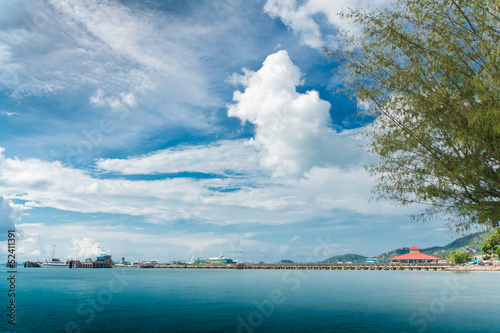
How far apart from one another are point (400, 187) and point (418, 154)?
64.9 inches

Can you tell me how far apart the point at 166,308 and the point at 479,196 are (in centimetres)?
3576

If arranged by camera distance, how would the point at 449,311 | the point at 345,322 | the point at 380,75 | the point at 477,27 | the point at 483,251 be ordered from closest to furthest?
1. the point at 477,27
2. the point at 380,75
3. the point at 483,251
4. the point at 345,322
5. the point at 449,311

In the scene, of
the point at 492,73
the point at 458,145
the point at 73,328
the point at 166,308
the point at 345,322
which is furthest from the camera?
the point at 166,308

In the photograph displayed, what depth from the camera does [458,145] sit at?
42.1ft

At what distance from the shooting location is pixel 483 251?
17750 mm

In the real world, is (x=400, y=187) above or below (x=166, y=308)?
above

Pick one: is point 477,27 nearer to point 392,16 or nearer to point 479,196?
point 392,16

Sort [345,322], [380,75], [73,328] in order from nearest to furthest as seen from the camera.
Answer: [380,75]
[73,328]
[345,322]

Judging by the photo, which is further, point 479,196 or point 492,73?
point 479,196

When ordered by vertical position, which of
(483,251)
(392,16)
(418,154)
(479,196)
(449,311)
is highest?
(392,16)

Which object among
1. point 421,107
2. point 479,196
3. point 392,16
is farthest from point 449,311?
point 392,16

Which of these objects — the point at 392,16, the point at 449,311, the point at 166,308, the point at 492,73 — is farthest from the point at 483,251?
the point at 166,308

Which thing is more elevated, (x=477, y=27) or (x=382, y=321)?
(x=477, y=27)

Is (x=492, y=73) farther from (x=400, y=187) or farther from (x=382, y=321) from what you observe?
(x=382, y=321)
